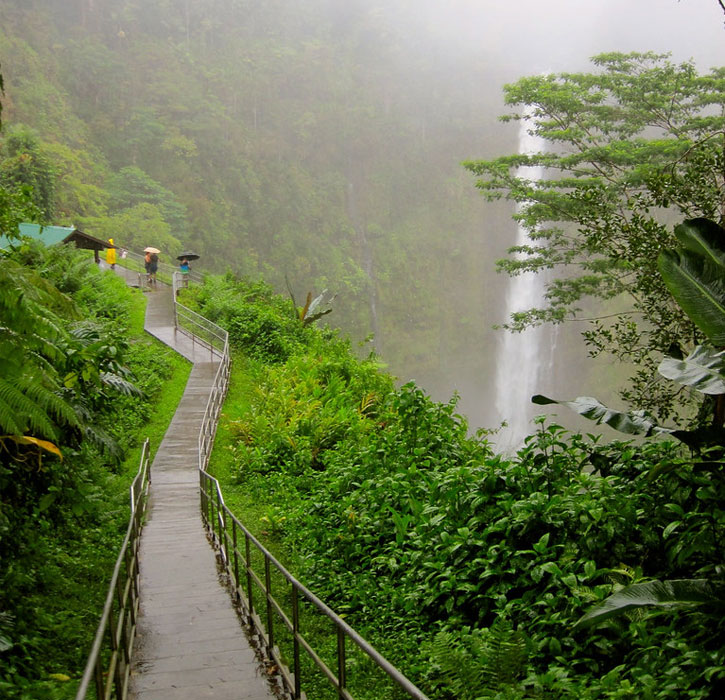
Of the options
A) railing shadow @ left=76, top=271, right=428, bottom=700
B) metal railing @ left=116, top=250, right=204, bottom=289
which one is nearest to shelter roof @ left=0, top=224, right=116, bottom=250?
metal railing @ left=116, top=250, right=204, bottom=289

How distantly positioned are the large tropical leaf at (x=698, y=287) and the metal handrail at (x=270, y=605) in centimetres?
311

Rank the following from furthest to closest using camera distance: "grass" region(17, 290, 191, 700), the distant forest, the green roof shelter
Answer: the distant forest
the green roof shelter
"grass" region(17, 290, 191, 700)

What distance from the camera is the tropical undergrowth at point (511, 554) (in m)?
4.05

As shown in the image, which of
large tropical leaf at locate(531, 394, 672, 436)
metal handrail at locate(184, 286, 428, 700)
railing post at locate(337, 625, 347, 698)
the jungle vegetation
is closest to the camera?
metal handrail at locate(184, 286, 428, 700)

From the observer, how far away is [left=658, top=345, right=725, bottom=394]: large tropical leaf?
14.3 feet

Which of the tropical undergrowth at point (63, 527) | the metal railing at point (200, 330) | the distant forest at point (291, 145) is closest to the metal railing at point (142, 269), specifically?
the distant forest at point (291, 145)

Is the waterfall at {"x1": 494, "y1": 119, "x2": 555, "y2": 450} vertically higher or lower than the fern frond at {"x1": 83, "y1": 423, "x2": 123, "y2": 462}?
higher

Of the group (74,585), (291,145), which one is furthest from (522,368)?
(74,585)

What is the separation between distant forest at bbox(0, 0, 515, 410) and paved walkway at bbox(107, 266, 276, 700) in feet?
93.6

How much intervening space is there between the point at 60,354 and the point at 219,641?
7.76ft

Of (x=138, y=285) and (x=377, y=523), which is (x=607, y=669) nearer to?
(x=377, y=523)

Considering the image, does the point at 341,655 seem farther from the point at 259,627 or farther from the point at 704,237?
the point at 704,237

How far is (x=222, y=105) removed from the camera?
5572cm

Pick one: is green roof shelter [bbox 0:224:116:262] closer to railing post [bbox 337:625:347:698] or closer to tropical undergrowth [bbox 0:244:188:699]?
tropical undergrowth [bbox 0:244:188:699]
